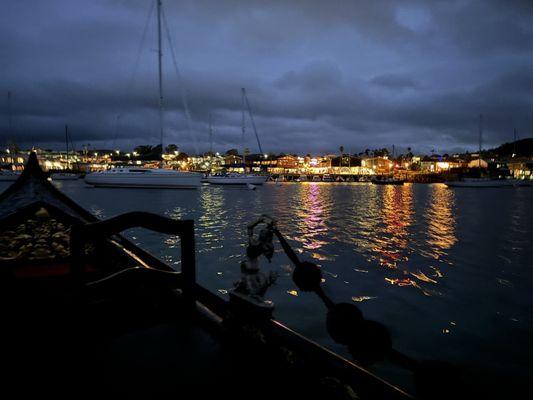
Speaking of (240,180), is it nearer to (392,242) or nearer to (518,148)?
(392,242)

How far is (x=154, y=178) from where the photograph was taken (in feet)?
170

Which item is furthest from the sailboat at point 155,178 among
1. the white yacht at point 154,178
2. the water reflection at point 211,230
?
the water reflection at point 211,230

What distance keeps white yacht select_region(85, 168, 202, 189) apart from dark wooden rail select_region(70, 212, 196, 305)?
49660mm

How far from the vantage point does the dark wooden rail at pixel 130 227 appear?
119 inches

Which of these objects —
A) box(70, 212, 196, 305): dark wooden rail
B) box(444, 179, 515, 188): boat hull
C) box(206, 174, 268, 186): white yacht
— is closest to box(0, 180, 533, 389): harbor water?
box(70, 212, 196, 305): dark wooden rail

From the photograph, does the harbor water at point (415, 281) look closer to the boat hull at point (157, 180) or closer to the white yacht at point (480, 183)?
the boat hull at point (157, 180)

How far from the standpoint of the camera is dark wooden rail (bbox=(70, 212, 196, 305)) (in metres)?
3.01

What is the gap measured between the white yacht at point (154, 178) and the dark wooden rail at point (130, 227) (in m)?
49.7

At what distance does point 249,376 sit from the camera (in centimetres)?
312

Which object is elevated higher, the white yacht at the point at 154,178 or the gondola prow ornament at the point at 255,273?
the white yacht at the point at 154,178

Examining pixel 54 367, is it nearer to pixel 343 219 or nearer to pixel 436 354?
pixel 436 354

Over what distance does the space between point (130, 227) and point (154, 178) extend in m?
51.6

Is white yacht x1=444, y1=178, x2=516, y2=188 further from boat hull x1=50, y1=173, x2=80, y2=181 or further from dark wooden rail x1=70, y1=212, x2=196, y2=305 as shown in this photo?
boat hull x1=50, y1=173, x2=80, y2=181

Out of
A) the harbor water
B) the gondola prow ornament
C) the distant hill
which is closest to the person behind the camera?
the gondola prow ornament
